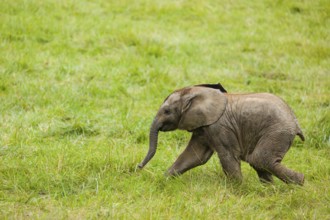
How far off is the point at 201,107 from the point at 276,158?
94cm

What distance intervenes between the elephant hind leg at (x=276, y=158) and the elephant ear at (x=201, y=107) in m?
0.58

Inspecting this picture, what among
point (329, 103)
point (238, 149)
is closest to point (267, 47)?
point (329, 103)

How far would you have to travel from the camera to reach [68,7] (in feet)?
44.8

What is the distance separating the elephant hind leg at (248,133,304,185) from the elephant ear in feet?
1.90

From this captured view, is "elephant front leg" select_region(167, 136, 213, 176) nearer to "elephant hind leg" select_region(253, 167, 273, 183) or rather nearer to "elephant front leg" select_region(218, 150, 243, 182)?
"elephant front leg" select_region(218, 150, 243, 182)

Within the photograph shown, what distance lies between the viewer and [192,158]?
6.66m

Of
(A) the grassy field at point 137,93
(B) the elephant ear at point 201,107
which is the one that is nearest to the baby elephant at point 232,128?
(B) the elephant ear at point 201,107

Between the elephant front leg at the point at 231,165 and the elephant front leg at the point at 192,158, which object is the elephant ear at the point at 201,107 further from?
the elephant front leg at the point at 231,165

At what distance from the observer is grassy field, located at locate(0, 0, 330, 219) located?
5926 millimetres

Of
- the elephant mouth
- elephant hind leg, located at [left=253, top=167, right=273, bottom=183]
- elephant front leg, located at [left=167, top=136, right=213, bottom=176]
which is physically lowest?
elephant hind leg, located at [left=253, top=167, right=273, bottom=183]

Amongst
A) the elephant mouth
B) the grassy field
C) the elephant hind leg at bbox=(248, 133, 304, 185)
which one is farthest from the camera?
the elephant mouth

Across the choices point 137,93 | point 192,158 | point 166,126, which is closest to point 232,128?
point 192,158

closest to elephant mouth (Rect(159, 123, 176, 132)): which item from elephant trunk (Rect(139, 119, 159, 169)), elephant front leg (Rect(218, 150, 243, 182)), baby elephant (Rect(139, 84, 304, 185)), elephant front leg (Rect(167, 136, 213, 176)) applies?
baby elephant (Rect(139, 84, 304, 185))

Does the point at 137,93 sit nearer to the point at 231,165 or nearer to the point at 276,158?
the point at 231,165
